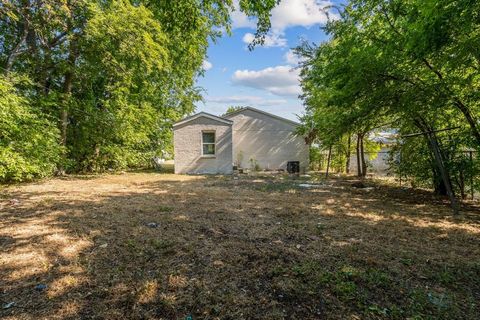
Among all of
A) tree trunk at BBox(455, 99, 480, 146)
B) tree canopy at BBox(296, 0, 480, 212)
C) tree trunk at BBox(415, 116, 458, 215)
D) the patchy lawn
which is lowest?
the patchy lawn

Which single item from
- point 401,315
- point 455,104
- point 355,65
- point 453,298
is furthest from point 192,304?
point 455,104

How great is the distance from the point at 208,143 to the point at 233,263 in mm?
11607

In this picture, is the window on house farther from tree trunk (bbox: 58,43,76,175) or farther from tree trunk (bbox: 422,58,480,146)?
tree trunk (bbox: 422,58,480,146)

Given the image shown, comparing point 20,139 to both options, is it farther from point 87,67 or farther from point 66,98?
point 87,67

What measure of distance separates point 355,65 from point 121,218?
208 inches

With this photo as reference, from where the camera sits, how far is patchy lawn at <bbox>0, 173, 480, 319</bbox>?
7.04ft

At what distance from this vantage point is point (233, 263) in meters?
2.90

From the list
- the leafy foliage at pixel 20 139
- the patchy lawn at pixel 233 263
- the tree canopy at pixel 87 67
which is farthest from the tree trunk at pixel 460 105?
the leafy foliage at pixel 20 139

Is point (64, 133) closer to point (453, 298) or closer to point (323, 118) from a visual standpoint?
point (323, 118)

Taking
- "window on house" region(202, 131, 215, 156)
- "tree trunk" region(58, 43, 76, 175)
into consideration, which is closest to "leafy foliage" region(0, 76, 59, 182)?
"tree trunk" region(58, 43, 76, 175)

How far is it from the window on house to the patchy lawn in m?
8.98

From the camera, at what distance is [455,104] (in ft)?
17.6

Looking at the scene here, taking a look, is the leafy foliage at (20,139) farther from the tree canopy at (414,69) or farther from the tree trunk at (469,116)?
the tree trunk at (469,116)

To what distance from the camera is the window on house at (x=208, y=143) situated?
1423cm
